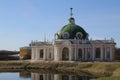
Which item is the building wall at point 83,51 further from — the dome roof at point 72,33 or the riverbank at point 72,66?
the riverbank at point 72,66

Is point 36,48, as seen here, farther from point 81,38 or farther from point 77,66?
point 77,66

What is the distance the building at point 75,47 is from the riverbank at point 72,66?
5987 millimetres

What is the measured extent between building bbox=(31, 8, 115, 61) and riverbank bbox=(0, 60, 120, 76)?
5987mm

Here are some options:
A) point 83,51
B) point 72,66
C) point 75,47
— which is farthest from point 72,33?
point 72,66

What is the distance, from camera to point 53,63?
75.2 meters

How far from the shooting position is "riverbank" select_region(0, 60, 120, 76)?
208 ft

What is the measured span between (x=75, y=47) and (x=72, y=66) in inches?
366

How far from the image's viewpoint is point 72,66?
7169 centimetres

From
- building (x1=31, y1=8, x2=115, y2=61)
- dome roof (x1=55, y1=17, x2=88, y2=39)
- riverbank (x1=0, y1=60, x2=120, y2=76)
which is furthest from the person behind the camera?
dome roof (x1=55, y1=17, x2=88, y2=39)

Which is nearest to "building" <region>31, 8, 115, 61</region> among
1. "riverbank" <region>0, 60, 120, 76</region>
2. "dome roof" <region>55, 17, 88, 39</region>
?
"dome roof" <region>55, 17, 88, 39</region>

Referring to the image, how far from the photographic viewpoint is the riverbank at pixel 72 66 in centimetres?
6328

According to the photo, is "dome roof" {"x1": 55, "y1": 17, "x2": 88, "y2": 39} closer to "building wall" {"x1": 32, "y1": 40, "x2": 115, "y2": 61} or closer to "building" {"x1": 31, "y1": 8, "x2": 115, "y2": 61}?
"building" {"x1": 31, "y1": 8, "x2": 115, "y2": 61}

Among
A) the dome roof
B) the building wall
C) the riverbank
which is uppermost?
the dome roof

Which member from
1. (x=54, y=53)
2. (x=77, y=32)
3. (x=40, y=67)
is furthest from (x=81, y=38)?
(x=40, y=67)
